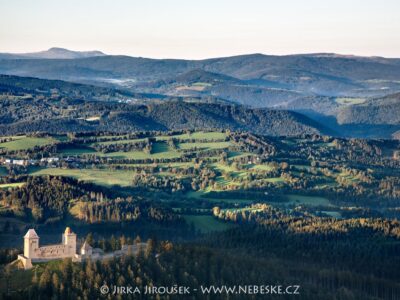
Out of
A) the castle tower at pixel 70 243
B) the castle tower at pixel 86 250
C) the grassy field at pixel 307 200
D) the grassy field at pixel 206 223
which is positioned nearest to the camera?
the castle tower at pixel 70 243

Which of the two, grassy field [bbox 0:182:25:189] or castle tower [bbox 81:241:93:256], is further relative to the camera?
grassy field [bbox 0:182:25:189]

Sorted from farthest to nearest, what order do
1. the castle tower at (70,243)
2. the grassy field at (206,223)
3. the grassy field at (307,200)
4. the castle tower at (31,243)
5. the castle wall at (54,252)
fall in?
the grassy field at (307,200)
the grassy field at (206,223)
the castle tower at (70,243)
the castle wall at (54,252)
the castle tower at (31,243)

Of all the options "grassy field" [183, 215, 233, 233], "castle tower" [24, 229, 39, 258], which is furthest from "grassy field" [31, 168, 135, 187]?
"castle tower" [24, 229, 39, 258]

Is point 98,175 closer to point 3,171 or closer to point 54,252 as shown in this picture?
point 3,171

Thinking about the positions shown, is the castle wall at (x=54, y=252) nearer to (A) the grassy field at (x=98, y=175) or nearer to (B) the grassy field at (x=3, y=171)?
(A) the grassy field at (x=98, y=175)

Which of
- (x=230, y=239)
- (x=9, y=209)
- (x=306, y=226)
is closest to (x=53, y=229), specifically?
(x=9, y=209)

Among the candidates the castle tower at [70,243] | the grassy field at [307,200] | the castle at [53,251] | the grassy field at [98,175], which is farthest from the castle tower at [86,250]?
the grassy field at [307,200]

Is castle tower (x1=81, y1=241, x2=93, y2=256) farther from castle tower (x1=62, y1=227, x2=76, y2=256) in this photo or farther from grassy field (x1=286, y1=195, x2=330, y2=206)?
grassy field (x1=286, y1=195, x2=330, y2=206)
